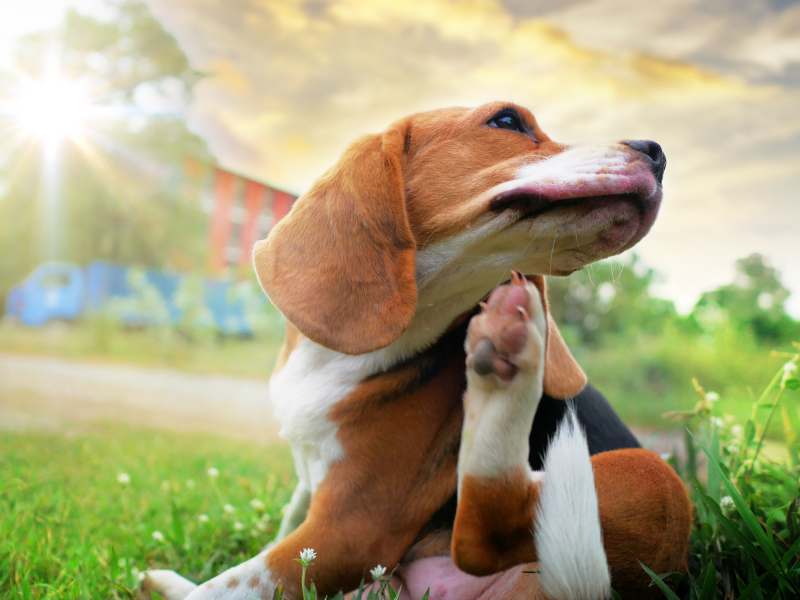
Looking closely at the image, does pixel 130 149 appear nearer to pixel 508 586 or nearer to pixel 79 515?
pixel 79 515

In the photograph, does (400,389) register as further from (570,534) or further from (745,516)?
(745,516)

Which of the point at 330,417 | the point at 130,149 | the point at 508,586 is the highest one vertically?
the point at 130,149

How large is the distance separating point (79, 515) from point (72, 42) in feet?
36.5

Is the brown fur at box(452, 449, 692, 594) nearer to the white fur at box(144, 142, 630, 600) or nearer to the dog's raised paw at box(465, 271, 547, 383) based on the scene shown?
the white fur at box(144, 142, 630, 600)

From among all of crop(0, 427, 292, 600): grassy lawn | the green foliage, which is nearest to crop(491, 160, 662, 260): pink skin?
the green foliage

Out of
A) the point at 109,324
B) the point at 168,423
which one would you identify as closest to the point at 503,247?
the point at 168,423

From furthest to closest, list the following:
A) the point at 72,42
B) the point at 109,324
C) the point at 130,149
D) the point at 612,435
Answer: the point at 130,149, the point at 72,42, the point at 109,324, the point at 612,435

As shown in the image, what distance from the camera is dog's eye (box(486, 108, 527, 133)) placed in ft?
7.00

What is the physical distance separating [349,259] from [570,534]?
0.83 m

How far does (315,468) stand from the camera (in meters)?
2.00

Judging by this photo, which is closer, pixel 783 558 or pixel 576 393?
pixel 783 558

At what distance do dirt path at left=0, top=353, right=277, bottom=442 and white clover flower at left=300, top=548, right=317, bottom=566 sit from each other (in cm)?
406

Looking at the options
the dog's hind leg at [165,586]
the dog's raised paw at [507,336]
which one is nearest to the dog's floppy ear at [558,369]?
the dog's raised paw at [507,336]

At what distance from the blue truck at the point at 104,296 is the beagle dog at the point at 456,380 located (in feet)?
30.6
